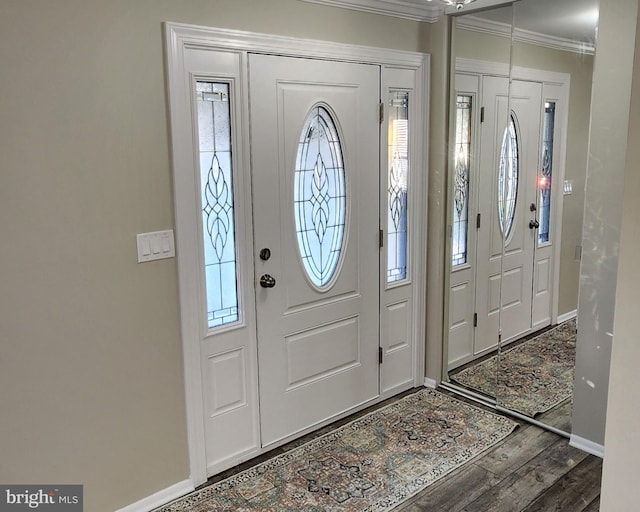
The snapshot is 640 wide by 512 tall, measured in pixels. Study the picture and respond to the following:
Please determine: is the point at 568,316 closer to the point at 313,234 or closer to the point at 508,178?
the point at 508,178

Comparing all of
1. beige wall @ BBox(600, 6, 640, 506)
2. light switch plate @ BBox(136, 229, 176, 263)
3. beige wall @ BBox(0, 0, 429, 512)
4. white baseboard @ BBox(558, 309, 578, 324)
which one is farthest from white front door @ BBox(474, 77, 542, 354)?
light switch plate @ BBox(136, 229, 176, 263)

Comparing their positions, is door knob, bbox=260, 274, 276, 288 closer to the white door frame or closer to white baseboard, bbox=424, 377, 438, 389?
the white door frame

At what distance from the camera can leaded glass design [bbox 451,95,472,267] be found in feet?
11.3

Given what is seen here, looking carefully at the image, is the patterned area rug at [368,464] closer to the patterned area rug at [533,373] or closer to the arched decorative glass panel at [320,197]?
the patterned area rug at [533,373]

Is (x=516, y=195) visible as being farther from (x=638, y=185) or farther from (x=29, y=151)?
(x=29, y=151)

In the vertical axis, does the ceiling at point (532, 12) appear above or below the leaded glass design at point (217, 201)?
above

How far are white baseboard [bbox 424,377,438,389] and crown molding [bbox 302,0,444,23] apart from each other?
2240 millimetres

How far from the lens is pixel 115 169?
2262 millimetres

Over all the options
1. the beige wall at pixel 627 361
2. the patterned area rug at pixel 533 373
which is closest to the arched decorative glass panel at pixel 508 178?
the patterned area rug at pixel 533 373

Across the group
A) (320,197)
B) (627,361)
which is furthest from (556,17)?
(627,361)

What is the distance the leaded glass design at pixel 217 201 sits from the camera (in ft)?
8.33

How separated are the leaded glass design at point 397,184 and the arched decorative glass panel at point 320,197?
41 cm

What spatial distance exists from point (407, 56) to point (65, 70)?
194cm

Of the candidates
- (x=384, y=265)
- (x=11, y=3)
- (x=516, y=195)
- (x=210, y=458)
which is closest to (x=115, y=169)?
(x=11, y=3)
